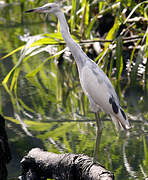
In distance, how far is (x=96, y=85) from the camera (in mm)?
2172

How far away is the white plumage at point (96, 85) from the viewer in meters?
2.16

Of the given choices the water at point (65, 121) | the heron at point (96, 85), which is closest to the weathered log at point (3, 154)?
the water at point (65, 121)

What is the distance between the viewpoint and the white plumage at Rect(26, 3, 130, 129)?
2158 mm

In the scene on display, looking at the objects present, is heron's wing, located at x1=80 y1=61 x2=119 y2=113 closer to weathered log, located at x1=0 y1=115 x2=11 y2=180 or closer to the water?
the water

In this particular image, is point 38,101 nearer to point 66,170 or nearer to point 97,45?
point 97,45

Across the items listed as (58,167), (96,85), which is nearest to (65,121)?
(96,85)

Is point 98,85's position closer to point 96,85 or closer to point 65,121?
point 96,85

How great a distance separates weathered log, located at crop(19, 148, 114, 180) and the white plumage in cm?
32

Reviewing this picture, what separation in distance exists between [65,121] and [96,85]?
95 cm

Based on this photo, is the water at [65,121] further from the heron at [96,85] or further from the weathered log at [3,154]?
the heron at [96,85]

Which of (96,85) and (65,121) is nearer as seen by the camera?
(96,85)

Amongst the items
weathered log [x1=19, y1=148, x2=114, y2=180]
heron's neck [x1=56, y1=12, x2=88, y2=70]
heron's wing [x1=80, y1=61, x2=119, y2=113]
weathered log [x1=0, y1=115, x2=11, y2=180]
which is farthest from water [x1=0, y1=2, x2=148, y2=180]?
heron's neck [x1=56, y1=12, x2=88, y2=70]

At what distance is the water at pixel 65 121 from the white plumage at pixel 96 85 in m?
0.30

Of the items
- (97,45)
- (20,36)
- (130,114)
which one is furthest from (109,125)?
(20,36)
